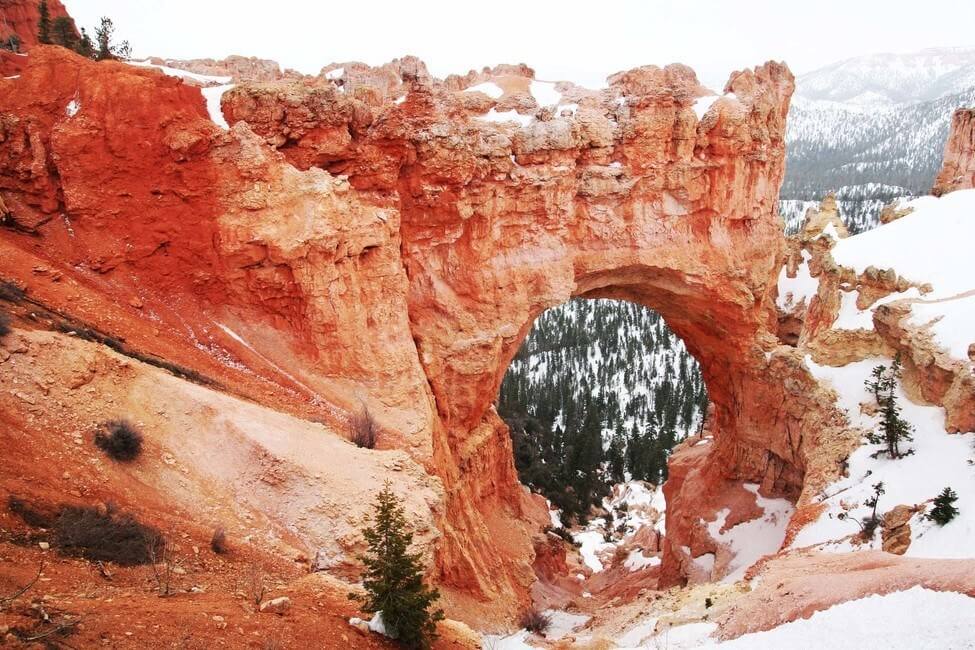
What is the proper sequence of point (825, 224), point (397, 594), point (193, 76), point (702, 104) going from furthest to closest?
1. point (825, 224)
2. point (702, 104)
3. point (193, 76)
4. point (397, 594)

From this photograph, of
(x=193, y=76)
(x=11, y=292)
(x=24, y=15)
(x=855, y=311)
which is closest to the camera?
(x=11, y=292)

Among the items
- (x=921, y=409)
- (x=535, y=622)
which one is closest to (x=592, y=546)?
(x=535, y=622)

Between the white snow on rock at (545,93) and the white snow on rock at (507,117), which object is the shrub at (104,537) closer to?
the white snow on rock at (507,117)

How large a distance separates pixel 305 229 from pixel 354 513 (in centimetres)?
845

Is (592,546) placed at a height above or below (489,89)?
below

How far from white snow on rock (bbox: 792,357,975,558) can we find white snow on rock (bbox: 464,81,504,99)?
17.6m

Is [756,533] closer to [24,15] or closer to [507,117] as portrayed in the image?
[507,117]

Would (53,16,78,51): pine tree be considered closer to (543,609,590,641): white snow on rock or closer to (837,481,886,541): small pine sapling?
(543,609,590,641): white snow on rock

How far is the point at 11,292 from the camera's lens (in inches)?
503

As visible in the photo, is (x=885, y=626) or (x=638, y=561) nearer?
(x=885, y=626)

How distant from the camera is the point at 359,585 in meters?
10.9

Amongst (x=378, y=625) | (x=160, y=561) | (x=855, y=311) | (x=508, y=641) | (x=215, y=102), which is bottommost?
(x=508, y=641)

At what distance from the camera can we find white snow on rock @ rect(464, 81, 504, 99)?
908 inches

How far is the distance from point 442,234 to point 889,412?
51.8 ft
